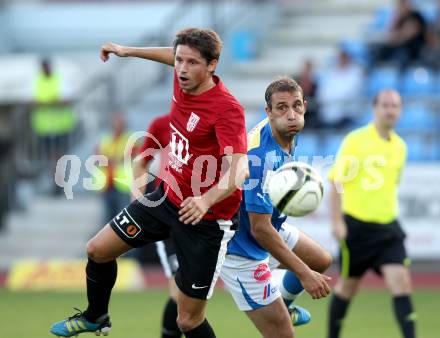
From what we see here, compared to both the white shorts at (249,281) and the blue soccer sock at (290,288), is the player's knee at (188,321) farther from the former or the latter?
the blue soccer sock at (290,288)

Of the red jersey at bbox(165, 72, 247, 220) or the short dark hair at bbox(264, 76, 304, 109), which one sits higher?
the short dark hair at bbox(264, 76, 304, 109)

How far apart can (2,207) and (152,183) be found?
8182mm

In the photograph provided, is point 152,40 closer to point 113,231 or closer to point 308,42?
point 308,42

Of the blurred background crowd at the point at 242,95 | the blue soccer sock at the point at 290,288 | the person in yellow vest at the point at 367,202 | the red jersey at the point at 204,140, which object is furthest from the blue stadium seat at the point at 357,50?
the red jersey at the point at 204,140

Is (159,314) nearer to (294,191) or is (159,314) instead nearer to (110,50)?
(110,50)

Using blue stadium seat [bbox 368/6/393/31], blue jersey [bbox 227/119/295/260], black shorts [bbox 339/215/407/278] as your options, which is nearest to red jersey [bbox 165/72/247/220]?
blue jersey [bbox 227/119/295/260]

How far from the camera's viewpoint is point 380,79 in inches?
658

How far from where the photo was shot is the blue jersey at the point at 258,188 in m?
7.01

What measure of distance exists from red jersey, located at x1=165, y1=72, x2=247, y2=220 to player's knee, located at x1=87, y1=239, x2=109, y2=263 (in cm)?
58

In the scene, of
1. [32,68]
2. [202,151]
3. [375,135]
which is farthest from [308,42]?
[202,151]

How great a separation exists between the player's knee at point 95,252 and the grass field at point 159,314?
2981 millimetres

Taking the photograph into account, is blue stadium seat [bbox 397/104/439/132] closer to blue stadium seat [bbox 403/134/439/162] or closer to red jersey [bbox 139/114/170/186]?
blue stadium seat [bbox 403/134/439/162]

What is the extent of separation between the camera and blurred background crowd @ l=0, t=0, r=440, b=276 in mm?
15344

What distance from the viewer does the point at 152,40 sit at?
59.8 ft
